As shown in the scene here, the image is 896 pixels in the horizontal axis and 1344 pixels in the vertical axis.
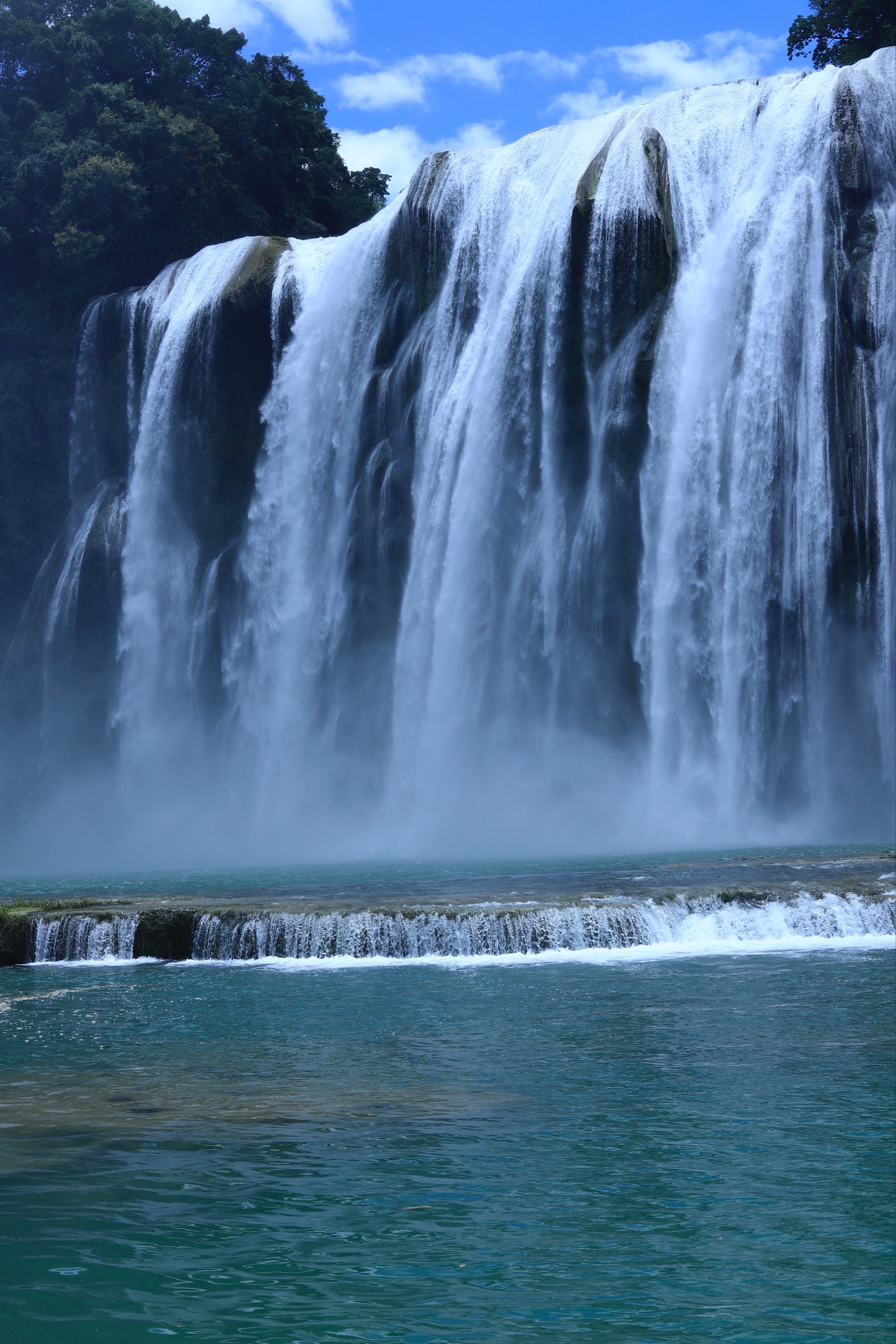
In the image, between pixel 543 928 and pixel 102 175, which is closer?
pixel 543 928

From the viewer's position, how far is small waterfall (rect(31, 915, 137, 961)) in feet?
50.1

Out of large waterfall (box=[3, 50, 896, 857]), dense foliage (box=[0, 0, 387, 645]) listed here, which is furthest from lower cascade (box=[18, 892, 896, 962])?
dense foliage (box=[0, 0, 387, 645])

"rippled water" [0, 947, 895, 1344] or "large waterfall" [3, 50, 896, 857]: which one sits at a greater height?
"large waterfall" [3, 50, 896, 857]

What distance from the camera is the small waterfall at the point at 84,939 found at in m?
15.3

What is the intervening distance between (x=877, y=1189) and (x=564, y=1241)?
5.35 feet

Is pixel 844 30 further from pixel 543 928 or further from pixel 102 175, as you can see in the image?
pixel 543 928

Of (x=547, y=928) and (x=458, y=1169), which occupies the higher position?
(x=547, y=928)

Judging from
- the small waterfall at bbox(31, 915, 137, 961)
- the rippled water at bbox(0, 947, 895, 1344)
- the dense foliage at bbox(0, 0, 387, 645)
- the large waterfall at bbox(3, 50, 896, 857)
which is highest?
the dense foliage at bbox(0, 0, 387, 645)

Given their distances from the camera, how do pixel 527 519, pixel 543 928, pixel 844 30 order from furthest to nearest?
pixel 844 30 < pixel 527 519 < pixel 543 928

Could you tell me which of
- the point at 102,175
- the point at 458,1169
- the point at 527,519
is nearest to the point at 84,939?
the point at 458,1169

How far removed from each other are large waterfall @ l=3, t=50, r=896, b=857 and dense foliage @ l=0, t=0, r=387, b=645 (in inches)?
196

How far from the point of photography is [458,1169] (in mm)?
6742

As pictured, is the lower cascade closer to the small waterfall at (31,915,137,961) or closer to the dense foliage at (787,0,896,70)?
the small waterfall at (31,915,137,961)

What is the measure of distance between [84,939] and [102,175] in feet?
108
